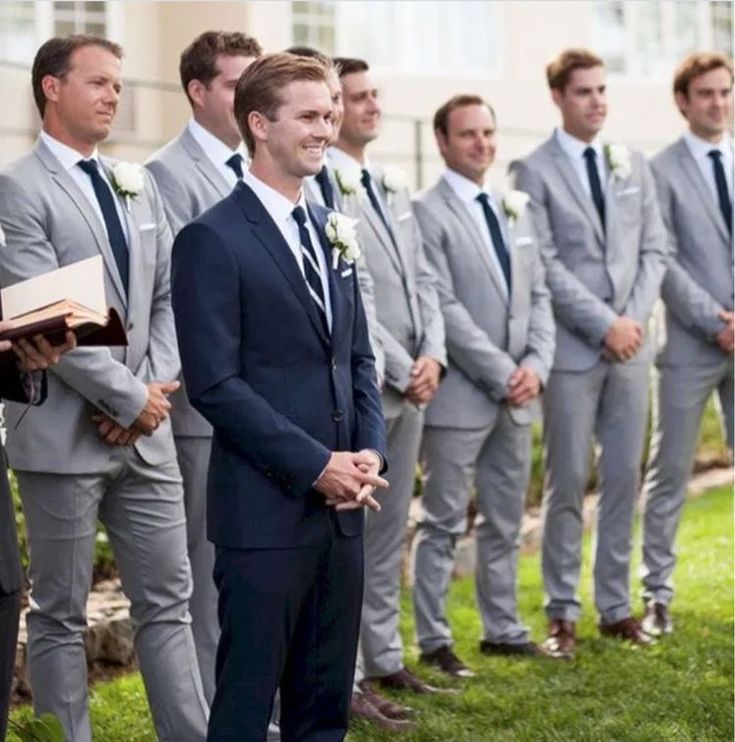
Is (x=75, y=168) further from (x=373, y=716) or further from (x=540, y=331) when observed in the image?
(x=540, y=331)

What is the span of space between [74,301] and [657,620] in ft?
13.4

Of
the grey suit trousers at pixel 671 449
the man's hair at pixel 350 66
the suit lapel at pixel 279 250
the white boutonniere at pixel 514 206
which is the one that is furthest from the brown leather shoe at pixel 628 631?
the suit lapel at pixel 279 250

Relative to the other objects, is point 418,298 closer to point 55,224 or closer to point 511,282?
point 511,282

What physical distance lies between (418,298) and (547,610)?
62.2 inches

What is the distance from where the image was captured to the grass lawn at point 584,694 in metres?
6.78

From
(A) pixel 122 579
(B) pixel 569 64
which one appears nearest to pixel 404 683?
(A) pixel 122 579

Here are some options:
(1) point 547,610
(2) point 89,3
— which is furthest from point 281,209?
(2) point 89,3

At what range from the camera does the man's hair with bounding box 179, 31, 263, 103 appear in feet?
22.2

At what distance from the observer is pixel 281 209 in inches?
211

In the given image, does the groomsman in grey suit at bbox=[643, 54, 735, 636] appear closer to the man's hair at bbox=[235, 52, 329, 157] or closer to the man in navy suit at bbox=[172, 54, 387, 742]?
the man in navy suit at bbox=[172, 54, 387, 742]

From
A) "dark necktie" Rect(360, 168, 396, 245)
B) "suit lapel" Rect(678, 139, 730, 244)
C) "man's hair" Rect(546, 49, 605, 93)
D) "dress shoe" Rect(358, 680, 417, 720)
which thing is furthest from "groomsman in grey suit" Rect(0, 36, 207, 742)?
"suit lapel" Rect(678, 139, 730, 244)

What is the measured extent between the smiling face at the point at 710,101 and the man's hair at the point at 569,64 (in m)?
0.52

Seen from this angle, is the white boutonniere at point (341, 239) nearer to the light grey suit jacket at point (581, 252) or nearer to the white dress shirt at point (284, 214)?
the white dress shirt at point (284, 214)

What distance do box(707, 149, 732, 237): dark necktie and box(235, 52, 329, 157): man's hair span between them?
3.79 meters
